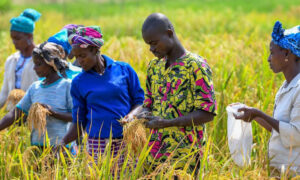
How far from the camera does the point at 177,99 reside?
2.49 meters

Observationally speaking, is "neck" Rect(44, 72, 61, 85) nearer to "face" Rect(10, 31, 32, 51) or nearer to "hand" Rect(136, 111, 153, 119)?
"hand" Rect(136, 111, 153, 119)

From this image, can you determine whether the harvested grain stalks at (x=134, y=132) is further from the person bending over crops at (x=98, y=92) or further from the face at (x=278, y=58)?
the face at (x=278, y=58)

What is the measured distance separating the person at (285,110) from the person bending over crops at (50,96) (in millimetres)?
1286

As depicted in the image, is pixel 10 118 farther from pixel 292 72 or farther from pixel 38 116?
pixel 292 72

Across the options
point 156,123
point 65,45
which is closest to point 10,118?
point 65,45

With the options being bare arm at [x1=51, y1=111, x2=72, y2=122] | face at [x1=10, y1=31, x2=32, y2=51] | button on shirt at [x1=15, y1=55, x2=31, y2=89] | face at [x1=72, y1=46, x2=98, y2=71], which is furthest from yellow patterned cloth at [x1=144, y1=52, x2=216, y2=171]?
face at [x1=10, y1=31, x2=32, y2=51]

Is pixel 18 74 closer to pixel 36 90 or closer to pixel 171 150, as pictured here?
pixel 36 90

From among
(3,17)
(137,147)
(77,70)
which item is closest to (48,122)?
(77,70)

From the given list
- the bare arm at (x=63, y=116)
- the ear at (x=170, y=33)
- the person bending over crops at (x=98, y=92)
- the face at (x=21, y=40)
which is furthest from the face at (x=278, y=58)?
the face at (x=21, y=40)

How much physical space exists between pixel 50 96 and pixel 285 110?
1565 millimetres

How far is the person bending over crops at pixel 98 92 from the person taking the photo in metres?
2.84

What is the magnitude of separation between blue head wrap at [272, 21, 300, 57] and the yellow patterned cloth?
15.2 inches

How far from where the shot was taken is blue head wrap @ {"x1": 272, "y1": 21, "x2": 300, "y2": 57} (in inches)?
95.1

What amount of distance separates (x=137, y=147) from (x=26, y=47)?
80.2 inches
